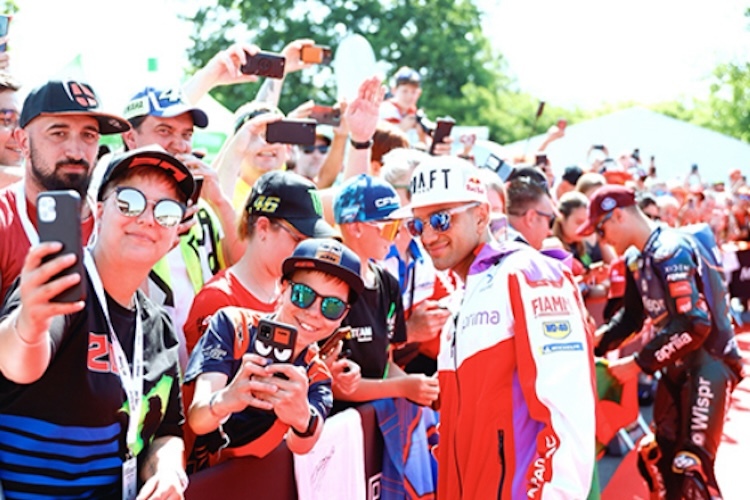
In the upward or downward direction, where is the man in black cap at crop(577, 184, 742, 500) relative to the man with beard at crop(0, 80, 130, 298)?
downward

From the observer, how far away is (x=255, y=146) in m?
4.81

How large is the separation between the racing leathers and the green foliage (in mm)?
29822

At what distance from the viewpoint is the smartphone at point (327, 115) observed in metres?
6.50

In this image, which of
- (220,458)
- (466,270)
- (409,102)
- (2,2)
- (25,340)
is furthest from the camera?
(2,2)

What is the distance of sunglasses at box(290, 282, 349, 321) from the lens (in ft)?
9.33

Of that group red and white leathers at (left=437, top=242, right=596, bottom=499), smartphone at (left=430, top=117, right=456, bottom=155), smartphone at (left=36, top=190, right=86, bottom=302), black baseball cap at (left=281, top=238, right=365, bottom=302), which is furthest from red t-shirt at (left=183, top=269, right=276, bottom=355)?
smartphone at (left=430, top=117, right=456, bottom=155)

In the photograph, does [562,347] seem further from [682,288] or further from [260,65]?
[260,65]

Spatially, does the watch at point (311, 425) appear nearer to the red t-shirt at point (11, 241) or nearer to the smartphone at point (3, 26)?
the red t-shirt at point (11, 241)

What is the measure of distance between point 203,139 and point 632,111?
2322 cm

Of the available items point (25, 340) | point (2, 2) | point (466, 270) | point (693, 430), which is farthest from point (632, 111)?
point (25, 340)

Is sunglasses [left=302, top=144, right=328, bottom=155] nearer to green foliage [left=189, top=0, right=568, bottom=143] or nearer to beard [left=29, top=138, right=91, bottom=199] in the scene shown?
beard [left=29, top=138, right=91, bottom=199]

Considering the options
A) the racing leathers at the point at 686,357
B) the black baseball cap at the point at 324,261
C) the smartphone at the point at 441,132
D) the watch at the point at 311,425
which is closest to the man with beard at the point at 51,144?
the black baseball cap at the point at 324,261

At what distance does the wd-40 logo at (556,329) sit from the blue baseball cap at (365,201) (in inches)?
43.6

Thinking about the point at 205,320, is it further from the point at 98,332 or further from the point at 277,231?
the point at 98,332
